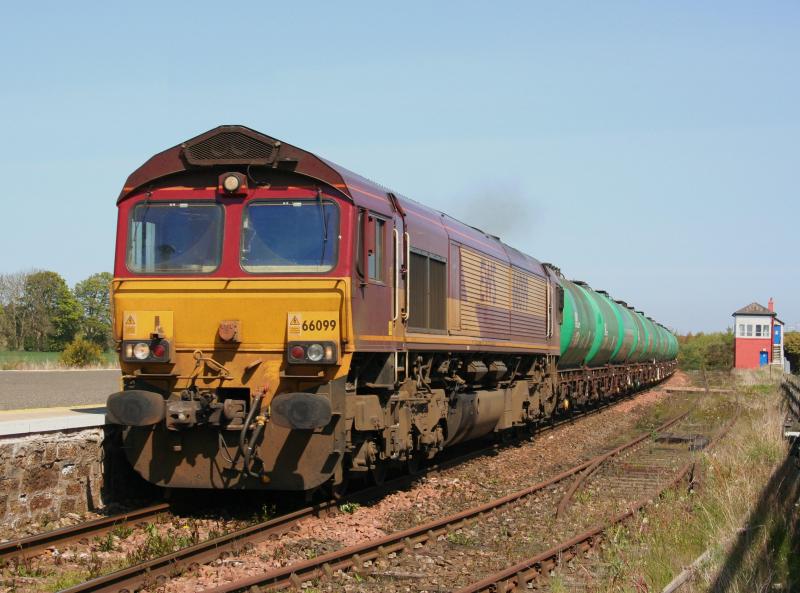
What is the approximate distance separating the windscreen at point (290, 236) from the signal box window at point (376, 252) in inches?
24.8

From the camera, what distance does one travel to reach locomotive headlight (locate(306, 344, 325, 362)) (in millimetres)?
9406

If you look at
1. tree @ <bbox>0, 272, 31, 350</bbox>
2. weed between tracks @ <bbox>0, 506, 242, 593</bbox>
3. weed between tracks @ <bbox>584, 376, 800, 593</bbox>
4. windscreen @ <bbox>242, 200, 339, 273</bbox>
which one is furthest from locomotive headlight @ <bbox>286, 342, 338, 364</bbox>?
tree @ <bbox>0, 272, 31, 350</bbox>

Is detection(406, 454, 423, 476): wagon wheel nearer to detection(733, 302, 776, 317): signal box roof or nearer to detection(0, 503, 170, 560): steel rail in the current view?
detection(0, 503, 170, 560): steel rail

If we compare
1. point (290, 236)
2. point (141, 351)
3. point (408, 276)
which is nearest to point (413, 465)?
point (408, 276)

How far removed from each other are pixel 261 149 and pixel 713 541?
→ 239 inches

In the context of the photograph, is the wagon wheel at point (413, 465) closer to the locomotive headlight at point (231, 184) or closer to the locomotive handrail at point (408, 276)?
the locomotive handrail at point (408, 276)

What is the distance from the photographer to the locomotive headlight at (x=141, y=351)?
970cm

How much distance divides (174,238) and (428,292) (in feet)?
12.3

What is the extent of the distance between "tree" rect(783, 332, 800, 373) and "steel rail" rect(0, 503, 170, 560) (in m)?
73.4

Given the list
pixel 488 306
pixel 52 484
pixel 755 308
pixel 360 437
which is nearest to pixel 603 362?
pixel 488 306

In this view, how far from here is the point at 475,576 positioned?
8.05 meters

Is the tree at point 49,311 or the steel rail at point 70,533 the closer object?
the steel rail at point 70,533

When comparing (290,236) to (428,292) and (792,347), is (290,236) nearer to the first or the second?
(428,292)

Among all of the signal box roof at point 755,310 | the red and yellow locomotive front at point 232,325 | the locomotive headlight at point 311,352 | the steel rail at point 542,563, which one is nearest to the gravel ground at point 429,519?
the steel rail at point 542,563
